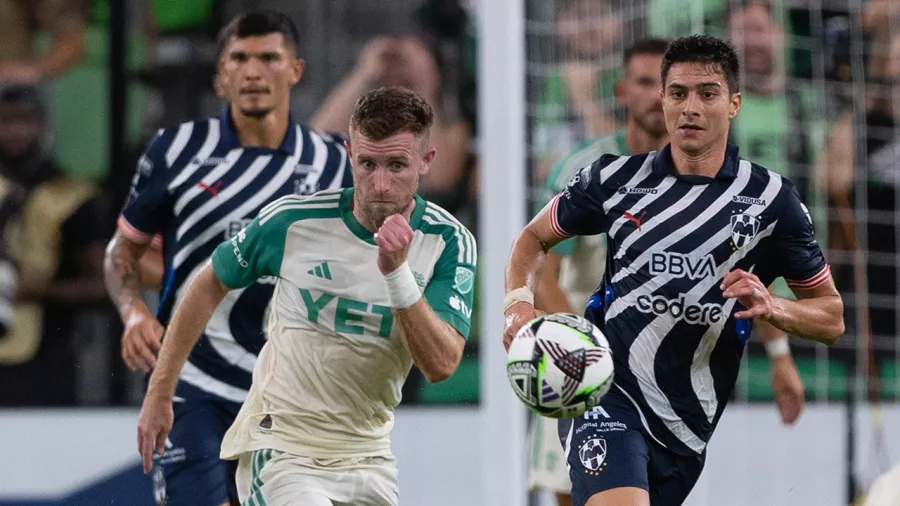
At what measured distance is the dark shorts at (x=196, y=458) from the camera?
5.74 metres

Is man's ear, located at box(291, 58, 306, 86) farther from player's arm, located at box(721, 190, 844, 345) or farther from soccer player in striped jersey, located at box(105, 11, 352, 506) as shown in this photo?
player's arm, located at box(721, 190, 844, 345)

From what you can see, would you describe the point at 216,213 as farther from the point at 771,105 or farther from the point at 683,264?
the point at 771,105

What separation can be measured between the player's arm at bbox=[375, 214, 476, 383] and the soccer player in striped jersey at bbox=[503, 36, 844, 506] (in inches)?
10.6

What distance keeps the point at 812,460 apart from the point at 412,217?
4.99m

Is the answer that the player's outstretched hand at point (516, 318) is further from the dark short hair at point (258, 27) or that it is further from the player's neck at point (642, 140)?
the dark short hair at point (258, 27)

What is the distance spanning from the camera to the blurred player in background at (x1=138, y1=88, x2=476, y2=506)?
469 cm

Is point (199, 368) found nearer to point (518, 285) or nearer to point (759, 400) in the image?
point (518, 285)

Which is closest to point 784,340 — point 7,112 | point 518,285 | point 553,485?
point 553,485

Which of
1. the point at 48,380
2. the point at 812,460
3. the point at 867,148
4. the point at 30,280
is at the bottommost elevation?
the point at 812,460

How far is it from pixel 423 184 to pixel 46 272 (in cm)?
229

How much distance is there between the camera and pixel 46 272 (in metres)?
8.77

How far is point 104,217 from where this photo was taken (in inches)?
348

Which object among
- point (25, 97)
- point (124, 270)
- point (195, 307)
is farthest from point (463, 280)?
point (25, 97)

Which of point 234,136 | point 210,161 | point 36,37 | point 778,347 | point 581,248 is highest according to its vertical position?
point 36,37
